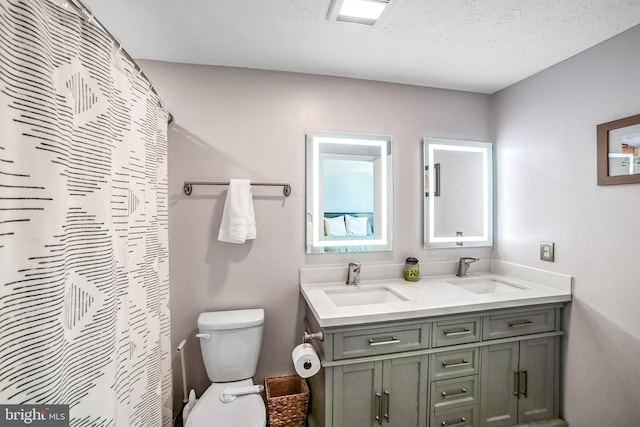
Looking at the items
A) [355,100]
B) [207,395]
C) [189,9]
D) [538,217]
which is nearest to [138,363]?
[207,395]

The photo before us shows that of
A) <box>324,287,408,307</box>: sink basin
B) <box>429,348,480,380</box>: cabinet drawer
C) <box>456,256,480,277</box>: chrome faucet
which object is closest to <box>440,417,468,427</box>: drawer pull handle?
<box>429,348,480,380</box>: cabinet drawer

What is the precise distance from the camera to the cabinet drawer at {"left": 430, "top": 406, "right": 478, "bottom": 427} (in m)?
1.47

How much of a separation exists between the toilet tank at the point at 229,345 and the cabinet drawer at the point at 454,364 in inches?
41.0

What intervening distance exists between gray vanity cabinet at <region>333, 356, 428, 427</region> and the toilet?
472 millimetres

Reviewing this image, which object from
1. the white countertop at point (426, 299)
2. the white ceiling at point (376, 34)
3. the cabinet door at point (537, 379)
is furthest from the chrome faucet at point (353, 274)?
the white ceiling at point (376, 34)

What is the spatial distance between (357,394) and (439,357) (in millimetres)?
500

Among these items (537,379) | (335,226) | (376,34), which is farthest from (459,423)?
(376,34)

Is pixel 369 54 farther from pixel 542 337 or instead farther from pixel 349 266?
pixel 542 337

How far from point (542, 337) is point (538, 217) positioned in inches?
30.8

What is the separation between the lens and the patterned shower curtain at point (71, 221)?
559 mm

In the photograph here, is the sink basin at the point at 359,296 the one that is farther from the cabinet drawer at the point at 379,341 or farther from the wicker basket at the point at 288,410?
the wicker basket at the point at 288,410

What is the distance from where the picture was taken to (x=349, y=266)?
1.88 metres

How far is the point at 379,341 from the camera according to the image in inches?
54.9

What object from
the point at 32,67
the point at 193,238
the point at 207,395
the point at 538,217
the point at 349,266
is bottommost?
the point at 207,395
